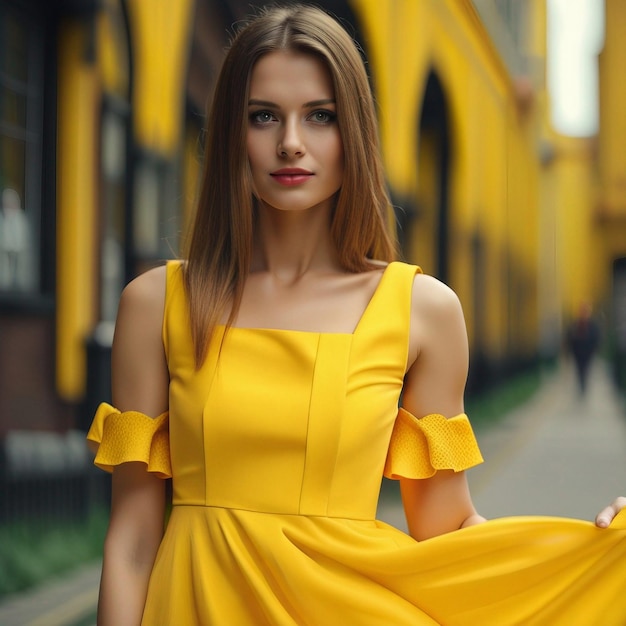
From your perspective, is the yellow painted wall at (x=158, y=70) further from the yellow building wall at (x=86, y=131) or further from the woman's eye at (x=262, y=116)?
the woman's eye at (x=262, y=116)

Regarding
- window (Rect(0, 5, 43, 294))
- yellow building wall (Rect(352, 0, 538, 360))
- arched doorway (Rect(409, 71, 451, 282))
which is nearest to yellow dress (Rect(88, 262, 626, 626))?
window (Rect(0, 5, 43, 294))

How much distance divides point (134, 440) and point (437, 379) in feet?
1.49

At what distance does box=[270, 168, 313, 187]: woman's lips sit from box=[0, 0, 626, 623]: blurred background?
767 millimetres

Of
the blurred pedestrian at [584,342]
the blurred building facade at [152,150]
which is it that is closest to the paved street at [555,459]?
the blurred pedestrian at [584,342]

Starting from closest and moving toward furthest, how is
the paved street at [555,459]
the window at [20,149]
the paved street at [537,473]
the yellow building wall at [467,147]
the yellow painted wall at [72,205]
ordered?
the paved street at [537,473], the window at [20,149], the yellow painted wall at [72,205], the paved street at [555,459], the yellow building wall at [467,147]

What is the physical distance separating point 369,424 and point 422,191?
1163cm

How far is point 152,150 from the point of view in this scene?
592cm

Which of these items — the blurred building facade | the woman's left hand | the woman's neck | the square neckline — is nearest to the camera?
the woman's left hand

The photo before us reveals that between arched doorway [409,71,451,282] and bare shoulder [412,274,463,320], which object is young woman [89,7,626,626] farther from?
arched doorway [409,71,451,282]

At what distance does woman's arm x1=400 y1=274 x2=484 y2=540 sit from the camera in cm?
169

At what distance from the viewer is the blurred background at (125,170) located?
5.24 metres

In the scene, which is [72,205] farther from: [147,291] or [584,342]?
[584,342]

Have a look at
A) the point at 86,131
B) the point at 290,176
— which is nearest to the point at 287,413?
the point at 290,176

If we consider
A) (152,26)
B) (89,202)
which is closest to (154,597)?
(89,202)
